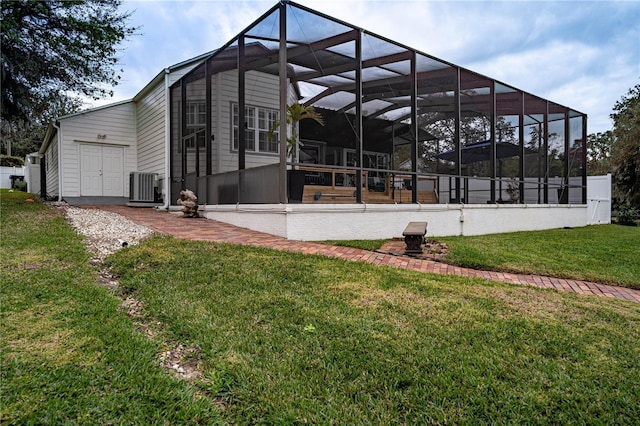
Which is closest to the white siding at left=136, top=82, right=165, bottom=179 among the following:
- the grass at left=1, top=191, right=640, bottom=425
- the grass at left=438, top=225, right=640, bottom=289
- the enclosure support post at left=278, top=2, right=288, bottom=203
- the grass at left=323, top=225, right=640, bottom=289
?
the enclosure support post at left=278, top=2, right=288, bottom=203

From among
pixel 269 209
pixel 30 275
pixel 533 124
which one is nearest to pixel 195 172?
pixel 269 209

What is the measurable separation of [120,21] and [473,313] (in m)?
11.7

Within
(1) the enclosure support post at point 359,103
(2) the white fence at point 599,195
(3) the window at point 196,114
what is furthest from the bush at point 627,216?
(3) the window at point 196,114

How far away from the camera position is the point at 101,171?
41.0 feet

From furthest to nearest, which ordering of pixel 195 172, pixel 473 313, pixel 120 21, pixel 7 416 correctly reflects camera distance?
pixel 120 21 → pixel 195 172 → pixel 473 313 → pixel 7 416

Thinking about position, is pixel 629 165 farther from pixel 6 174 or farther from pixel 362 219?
pixel 6 174

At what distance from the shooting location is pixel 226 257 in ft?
13.9

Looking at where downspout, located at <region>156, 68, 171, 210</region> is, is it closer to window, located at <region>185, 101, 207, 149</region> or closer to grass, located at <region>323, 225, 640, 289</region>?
window, located at <region>185, 101, 207, 149</region>

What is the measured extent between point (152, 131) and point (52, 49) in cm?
311

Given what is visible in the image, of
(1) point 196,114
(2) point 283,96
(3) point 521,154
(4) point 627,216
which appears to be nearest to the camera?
(2) point 283,96

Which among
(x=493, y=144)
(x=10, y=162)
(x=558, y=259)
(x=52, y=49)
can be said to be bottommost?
(x=558, y=259)

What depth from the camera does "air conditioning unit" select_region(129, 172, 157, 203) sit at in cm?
1123

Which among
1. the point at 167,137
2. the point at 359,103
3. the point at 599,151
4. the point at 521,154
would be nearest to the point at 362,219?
the point at 359,103

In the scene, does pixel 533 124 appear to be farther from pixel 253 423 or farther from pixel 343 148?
pixel 253 423
